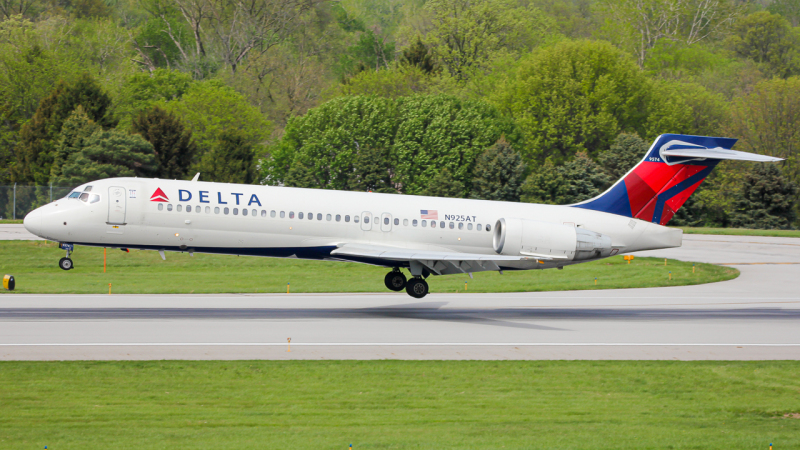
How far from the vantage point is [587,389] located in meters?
17.4

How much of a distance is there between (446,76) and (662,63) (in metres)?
30.9

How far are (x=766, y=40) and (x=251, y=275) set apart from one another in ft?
351

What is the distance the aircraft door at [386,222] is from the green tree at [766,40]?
343 ft

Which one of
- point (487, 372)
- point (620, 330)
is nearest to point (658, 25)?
point (620, 330)

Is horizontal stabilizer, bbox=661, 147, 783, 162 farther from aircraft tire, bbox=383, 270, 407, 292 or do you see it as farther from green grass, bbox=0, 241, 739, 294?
aircraft tire, bbox=383, 270, 407, 292

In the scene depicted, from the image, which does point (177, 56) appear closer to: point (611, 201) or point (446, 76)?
point (446, 76)

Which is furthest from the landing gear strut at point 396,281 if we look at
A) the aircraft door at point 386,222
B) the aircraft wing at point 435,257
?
the aircraft door at point 386,222

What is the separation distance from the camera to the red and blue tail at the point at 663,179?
3130 centimetres

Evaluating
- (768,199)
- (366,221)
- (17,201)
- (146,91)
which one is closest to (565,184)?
(768,199)

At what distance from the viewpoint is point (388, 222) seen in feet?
96.4

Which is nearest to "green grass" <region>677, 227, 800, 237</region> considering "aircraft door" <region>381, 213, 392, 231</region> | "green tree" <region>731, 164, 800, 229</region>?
"green tree" <region>731, 164, 800, 229</region>

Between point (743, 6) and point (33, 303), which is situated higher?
point (743, 6)

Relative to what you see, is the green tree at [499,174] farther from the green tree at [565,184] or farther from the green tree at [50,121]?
the green tree at [50,121]

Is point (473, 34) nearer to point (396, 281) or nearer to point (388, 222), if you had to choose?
point (396, 281)
